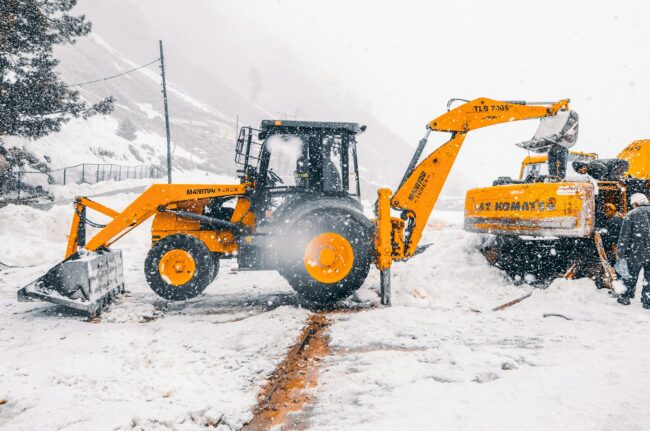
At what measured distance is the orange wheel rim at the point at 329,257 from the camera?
5539 mm

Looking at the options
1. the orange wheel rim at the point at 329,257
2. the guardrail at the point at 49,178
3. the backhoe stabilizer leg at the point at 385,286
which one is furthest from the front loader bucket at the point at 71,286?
the guardrail at the point at 49,178

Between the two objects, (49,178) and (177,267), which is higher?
(49,178)

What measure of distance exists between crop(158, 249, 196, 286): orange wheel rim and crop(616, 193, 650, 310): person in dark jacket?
5.49 meters

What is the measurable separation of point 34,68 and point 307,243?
1496 centimetres

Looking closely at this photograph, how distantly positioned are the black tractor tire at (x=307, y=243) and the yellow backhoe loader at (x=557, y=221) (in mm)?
2268

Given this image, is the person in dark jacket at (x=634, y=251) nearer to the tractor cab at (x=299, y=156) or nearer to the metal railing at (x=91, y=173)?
the tractor cab at (x=299, y=156)

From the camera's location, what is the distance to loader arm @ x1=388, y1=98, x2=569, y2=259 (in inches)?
240

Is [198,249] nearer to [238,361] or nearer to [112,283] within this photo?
[112,283]

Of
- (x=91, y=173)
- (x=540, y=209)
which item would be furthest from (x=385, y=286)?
(x=91, y=173)

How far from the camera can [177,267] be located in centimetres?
568

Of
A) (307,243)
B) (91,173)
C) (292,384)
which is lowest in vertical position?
(292,384)

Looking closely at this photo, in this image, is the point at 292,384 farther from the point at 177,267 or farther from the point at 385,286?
the point at 177,267

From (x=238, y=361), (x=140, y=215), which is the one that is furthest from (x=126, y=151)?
(x=238, y=361)

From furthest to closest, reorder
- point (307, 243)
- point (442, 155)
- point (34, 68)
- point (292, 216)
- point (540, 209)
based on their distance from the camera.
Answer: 1. point (34, 68)
2. point (442, 155)
3. point (540, 209)
4. point (292, 216)
5. point (307, 243)
